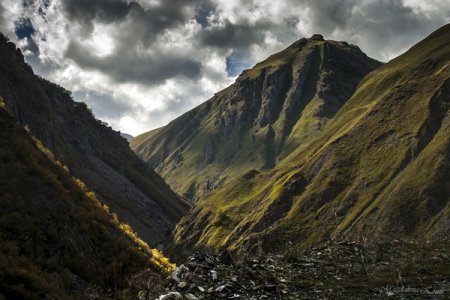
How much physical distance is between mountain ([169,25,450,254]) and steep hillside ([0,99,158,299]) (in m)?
85.1

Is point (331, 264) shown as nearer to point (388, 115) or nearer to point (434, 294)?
point (434, 294)

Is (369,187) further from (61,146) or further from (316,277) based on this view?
(316,277)

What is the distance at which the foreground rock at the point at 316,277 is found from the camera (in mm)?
17031

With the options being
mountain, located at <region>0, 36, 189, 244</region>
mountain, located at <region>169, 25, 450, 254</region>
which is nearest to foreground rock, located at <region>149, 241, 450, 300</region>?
mountain, located at <region>169, 25, 450, 254</region>

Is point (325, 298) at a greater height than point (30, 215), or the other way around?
point (30, 215)

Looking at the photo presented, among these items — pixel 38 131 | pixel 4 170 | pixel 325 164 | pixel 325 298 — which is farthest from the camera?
pixel 325 164

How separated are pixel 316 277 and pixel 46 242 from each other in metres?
27.7

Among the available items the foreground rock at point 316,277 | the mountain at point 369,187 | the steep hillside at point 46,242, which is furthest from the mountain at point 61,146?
the foreground rock at point 316,277

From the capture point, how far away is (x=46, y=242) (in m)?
39.1

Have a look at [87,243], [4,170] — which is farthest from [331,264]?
[4,170]

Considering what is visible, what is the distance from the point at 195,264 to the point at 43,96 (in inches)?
6023

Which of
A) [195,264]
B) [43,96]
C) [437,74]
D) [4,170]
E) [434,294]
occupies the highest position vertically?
[43,96]

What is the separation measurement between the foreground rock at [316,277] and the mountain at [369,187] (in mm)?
95149

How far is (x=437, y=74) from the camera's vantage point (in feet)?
585
